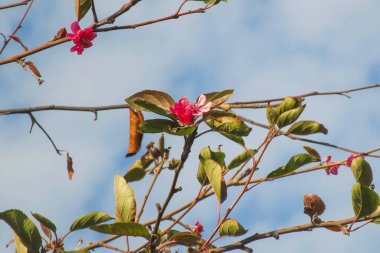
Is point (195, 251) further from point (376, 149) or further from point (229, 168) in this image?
point (376, 149)

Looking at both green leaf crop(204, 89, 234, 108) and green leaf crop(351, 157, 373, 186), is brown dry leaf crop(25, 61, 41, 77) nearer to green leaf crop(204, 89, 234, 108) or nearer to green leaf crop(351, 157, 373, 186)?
green leaf crop(204, 89, 234, 108)

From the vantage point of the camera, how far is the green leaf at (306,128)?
1495 mm

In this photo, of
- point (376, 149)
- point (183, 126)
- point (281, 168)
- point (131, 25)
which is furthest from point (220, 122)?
point (376, 149)

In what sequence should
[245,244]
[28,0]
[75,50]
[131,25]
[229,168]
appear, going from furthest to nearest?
[75,50], [28,0], [131,25], [229,168], [245,244]

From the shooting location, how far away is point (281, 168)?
4.98 ft

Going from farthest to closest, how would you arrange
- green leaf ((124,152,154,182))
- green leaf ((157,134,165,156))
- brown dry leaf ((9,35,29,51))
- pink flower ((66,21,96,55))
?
pink flower ((66,21,96,55))
brown dry leaf ((9,35,29,51))
green leaf ((124,152,154,182))
green leaf ((157,134,165,156))

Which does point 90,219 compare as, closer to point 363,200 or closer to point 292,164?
point 292,164

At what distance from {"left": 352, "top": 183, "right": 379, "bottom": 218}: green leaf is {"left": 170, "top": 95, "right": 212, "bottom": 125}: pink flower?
45cm

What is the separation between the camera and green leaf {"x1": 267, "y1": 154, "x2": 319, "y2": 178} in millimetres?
1507

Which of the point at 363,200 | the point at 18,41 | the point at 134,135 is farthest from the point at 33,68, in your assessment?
the point at 363,200

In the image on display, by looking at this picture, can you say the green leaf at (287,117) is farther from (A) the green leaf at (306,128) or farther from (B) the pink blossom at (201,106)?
(B) the pink blossom at (201,106)

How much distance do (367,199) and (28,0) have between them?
1.77 metres

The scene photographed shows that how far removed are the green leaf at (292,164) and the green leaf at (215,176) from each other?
184 millimetres

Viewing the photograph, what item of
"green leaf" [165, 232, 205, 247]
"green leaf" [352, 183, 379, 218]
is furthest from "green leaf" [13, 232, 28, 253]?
"green leaf" [352, 183, 379, 218]
